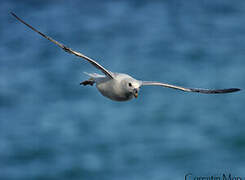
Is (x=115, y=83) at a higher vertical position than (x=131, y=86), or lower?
higher

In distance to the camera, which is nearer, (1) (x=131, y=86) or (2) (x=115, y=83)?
(1) (x=131, y=86)

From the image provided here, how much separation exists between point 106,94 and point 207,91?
6.33ft

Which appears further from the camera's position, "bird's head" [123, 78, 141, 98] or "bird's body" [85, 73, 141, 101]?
"bird's body" [85, 73, 141, 101]

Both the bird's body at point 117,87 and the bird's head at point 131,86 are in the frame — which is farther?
the bird's body at point 117,87

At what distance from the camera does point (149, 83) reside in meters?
6.84

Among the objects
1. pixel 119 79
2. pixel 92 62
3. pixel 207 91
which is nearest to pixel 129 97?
pixel 119 79

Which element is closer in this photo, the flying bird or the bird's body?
the flying bird

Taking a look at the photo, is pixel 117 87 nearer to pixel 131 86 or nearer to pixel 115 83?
pixel 115 83

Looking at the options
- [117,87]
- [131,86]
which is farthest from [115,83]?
[131,86]

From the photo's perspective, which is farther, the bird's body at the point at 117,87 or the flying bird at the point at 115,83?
the bird's body at the point at 117,87

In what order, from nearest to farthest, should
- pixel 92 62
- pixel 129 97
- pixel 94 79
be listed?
1. pixel 92 62
2. pixel 129 97
3. pixel 94 79

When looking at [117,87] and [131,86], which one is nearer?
[131,86]

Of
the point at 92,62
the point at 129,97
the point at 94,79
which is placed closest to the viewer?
the point at 92,62

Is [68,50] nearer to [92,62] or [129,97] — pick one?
[92,62]
